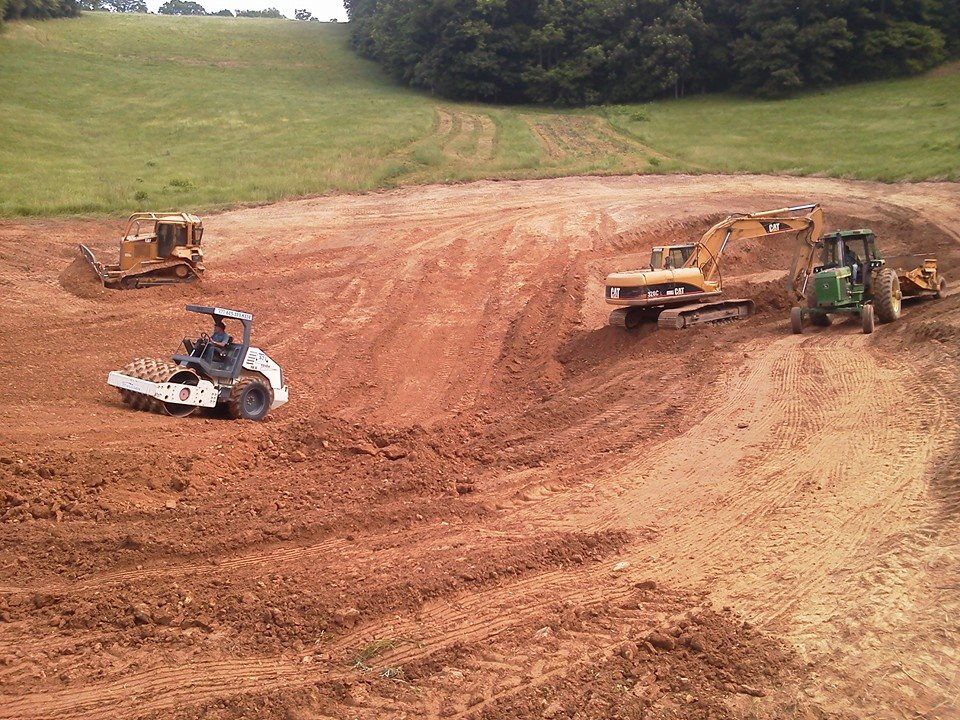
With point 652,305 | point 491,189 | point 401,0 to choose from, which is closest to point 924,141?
point 491,189

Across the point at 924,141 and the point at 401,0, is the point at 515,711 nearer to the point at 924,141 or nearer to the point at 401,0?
the point at 924,141

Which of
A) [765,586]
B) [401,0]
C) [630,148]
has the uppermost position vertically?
[401,0]

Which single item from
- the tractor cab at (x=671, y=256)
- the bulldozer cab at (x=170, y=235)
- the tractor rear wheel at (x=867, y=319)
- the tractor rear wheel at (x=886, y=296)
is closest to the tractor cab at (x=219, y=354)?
the tractor cab at (x=671, y=256)

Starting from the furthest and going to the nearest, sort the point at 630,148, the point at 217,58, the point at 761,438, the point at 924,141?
1. the point at 217,58
2. the point at 630,148
3. the point at 924,141
4. the point at 761,438

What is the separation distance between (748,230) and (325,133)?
2858 centimetres

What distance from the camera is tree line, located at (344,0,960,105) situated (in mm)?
52750

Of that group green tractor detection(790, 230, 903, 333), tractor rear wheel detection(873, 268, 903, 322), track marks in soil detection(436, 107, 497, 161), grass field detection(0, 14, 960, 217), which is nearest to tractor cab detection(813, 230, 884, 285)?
green tractor detection(790, 230, 903, 333)

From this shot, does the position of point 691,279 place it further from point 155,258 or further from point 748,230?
point 155,258

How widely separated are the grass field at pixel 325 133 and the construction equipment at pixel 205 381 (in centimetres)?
1801

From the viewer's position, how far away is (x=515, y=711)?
21.8 feet

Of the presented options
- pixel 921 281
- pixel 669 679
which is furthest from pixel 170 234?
pixel 669 679

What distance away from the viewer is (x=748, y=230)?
20625 mm

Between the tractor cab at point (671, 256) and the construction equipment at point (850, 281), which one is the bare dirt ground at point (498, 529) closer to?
the construction equipment at point (850, 281)

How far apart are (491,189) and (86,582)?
27.5 meters
